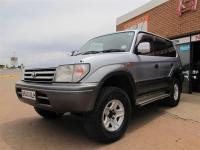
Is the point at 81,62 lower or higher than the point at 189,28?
lower

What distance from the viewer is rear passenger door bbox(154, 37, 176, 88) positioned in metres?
5.94

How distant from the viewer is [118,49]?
4.99 meters

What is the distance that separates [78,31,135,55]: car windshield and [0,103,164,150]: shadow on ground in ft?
4.90

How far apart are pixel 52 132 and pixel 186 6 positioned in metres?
7.27

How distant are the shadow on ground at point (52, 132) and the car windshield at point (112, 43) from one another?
1.49 m

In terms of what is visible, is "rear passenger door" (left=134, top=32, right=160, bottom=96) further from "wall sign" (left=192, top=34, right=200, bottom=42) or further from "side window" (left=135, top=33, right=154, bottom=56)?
"wall sign" (left=192, top=34, right=200, bottom=42)

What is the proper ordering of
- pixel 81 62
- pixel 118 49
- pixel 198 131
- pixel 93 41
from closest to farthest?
pixel 81 62 → pixel 198 131 → pixel 118 49 → pixel 93 41

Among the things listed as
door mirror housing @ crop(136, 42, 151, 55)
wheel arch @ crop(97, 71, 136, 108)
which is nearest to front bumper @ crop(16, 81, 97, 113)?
wheel arch @ crop(97, 71, 136, 108)

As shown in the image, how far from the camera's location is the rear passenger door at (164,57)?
5941mm

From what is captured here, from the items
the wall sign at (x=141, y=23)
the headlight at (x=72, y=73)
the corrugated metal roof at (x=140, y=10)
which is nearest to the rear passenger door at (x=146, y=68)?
the headlight at (x=72, y=73)

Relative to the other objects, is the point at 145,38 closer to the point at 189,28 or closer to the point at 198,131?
the point at 198,131

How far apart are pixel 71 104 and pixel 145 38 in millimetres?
2609

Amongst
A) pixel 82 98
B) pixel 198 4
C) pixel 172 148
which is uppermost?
pixel 198 4

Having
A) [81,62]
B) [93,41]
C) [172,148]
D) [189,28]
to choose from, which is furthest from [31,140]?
[189,28]
